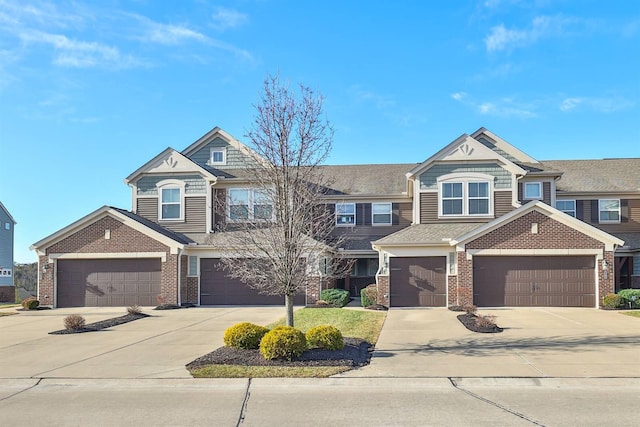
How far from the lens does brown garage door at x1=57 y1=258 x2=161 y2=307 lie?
1022 inches

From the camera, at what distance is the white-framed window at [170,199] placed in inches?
1130

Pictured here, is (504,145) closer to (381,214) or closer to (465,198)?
(465,198)

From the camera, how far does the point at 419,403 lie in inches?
344

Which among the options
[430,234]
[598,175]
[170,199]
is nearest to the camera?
[430,234]

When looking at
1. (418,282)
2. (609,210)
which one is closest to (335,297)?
(418,282)

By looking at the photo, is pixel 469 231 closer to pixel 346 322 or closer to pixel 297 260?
pixel 346 322

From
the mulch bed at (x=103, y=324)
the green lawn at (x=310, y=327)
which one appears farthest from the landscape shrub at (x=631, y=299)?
the mulch bed at (x=103, y=324)

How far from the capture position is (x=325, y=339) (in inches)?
482

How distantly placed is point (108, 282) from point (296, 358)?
1715 centimetres

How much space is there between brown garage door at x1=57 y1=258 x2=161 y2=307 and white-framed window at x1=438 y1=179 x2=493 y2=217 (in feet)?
43.5

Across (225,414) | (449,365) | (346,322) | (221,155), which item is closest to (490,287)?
(346,322)

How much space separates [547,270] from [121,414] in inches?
753

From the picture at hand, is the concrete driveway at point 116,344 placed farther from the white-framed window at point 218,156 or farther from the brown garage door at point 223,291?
the white-framed window at point 218,156

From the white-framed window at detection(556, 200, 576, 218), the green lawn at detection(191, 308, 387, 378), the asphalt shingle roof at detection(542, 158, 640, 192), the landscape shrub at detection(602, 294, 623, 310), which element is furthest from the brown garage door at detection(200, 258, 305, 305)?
the asphalt shingle roof at detection(542, 158, 640, 192)
